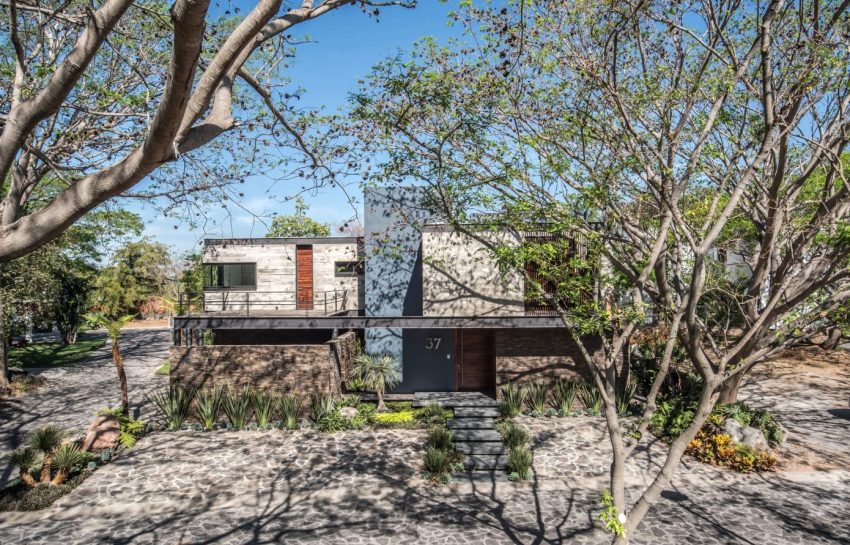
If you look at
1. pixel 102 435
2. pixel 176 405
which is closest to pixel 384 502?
pixel 176 405

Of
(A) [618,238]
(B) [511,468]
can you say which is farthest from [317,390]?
(A) [618,238]

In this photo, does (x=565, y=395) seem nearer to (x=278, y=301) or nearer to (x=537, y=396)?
(x=537, y=396)

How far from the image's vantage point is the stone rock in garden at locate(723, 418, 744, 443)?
1179 centimetres

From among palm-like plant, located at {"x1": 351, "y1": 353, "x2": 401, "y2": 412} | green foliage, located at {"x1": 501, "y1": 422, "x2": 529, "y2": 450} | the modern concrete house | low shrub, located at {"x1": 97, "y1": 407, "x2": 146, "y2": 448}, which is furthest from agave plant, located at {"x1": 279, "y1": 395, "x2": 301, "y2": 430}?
green foliage, located at {"x1": 501, "y1": 422, "x2": 529, "y2": 450}

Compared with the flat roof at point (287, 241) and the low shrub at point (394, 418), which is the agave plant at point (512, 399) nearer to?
the low shrub at point (394, 418)

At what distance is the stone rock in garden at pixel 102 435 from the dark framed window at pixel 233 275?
10.5m

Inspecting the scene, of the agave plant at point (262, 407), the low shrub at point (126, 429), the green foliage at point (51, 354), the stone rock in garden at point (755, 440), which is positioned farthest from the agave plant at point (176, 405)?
the stone rock in garden at point (755, 440)

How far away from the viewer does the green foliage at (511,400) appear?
48.8ft

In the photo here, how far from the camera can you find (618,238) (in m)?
10.7

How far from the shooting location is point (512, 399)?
15.4 meters

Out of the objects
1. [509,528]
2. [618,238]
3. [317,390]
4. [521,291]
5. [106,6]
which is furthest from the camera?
[521,291]

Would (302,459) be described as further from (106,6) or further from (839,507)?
(839,507)

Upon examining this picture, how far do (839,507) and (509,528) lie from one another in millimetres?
6414

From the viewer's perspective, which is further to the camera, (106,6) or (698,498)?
(698,498)
